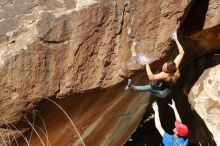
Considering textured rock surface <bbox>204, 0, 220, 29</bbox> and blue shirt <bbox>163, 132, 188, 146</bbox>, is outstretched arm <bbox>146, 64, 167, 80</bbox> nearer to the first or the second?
blue shirt <bbox>163, 132, 188, 146</bbox>

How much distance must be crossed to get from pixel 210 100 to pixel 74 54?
234 cm

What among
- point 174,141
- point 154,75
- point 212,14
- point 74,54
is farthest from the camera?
point 212,14

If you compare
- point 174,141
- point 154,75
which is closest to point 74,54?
point 154,75

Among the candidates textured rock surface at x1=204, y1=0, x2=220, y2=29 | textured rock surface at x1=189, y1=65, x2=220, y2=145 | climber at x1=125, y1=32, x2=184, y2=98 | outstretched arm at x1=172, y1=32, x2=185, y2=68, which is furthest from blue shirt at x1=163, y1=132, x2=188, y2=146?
textured rock surface at x1=204, y1=0, x2=220, y2=29

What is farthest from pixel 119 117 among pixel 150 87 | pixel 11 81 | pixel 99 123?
pixel 11 81

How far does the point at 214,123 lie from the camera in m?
7.08

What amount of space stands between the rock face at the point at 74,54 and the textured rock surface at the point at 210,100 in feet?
3.69

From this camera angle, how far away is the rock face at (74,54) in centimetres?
540

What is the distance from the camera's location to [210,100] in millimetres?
7133

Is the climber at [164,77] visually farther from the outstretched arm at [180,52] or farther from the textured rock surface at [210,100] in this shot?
the textured rock surface at [210,100]

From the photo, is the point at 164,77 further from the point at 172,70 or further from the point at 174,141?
the point at 174,141

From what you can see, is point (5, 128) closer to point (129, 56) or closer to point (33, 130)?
point (33, 130)

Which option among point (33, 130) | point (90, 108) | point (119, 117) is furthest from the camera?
point (119, 117)

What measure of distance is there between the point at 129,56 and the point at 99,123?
3.17 feet
